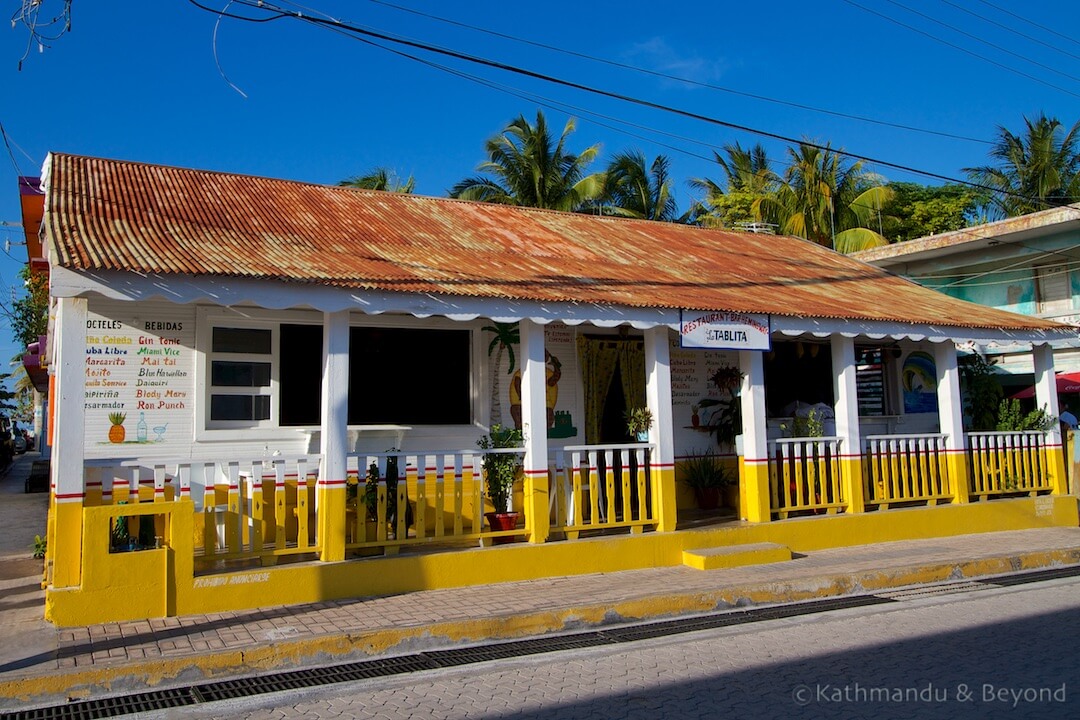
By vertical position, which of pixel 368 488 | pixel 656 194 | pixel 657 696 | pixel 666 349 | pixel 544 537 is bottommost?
pixel 657 696

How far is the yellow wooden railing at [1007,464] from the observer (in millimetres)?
12680

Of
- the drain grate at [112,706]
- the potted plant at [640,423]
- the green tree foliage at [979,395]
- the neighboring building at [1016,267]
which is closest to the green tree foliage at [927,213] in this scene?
the neighboring building at [1016,267]

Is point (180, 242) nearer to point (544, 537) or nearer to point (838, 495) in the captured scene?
point (544, 537)

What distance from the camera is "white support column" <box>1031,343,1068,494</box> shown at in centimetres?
1330

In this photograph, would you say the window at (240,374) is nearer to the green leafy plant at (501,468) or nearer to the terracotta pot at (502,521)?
the green leafy plant at (501,468)

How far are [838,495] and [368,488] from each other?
6.12 metres

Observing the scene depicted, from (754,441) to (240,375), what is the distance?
594 centimetres

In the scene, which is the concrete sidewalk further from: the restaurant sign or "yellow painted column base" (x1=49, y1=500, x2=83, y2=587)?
the restaurant sign

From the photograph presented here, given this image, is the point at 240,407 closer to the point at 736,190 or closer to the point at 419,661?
the point at 419,661

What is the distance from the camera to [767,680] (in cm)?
585

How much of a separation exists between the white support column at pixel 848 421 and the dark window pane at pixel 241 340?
6.85 meters

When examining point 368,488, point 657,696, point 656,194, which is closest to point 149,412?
point 368,488

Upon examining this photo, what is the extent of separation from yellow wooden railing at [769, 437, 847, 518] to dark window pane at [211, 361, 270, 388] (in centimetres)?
606

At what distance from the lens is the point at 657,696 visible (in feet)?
18.1
